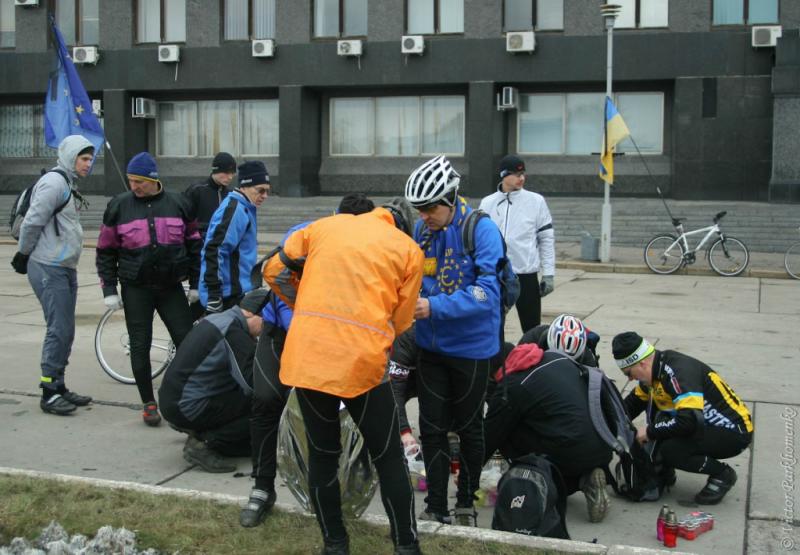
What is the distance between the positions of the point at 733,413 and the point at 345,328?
270cm

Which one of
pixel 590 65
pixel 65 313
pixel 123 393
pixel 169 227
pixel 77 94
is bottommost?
pixel 123 393

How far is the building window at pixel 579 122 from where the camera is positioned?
27.2 metres

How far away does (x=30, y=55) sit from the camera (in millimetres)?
30875

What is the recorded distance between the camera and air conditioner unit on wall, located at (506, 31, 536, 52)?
2650 cm

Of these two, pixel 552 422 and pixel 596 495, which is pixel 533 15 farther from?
pixel 596 495

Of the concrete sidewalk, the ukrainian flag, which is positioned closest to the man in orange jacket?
the concrete sidewalk

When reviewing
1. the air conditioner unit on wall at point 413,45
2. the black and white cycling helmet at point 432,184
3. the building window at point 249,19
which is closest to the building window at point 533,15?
Answer: the air conditioner unit on wall at point 413,45

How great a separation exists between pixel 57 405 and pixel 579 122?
22472 mm

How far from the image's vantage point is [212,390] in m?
5.96

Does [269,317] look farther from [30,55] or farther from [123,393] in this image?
[30,55]

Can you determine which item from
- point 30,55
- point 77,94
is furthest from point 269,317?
point 30,55

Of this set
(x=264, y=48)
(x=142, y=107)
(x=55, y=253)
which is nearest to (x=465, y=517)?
(x=55, y=253)

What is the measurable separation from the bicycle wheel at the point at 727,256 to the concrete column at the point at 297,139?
14.2 metres

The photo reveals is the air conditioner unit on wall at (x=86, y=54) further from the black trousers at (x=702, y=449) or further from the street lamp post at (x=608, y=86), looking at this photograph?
the black trousers at (x=702, y=449)
